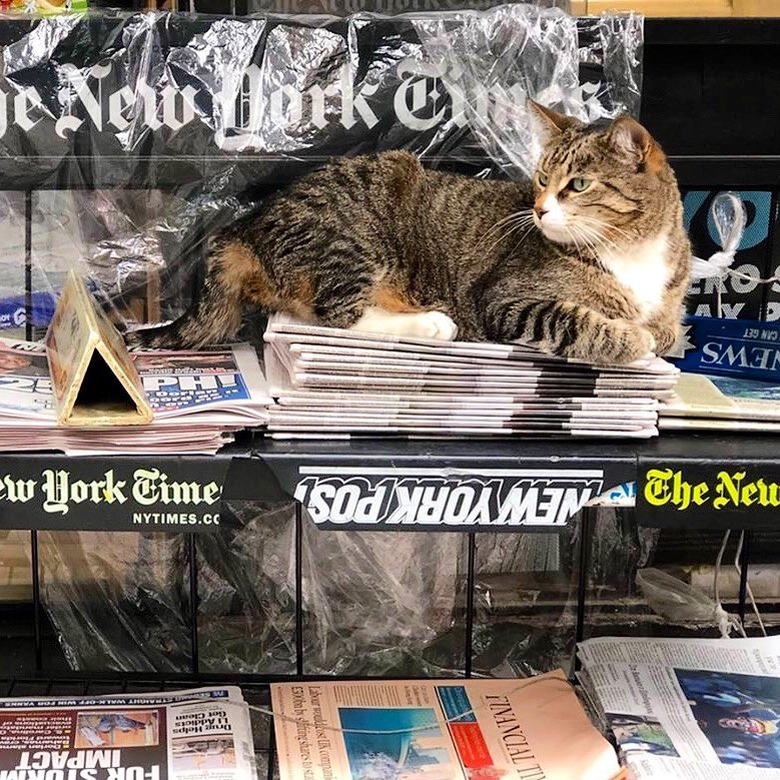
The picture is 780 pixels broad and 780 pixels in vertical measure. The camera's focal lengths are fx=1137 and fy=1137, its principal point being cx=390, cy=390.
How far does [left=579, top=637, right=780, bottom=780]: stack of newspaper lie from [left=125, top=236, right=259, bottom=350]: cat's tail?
1.97 feet

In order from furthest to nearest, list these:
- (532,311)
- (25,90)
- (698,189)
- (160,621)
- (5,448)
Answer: (160,621), (698,189), (25,90), (532,311), (5,448)

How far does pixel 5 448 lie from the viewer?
1011mm

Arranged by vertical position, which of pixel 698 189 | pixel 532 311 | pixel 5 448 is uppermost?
pixel 698 189

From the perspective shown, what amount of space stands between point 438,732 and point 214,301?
55cm

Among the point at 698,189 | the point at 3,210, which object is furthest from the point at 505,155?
the point at 3,210

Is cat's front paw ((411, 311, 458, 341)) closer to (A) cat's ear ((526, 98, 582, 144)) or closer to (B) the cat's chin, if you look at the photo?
(B) the cat's chin

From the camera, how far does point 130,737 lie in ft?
4.05

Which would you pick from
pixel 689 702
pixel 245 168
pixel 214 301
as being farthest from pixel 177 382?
pixel 689 702

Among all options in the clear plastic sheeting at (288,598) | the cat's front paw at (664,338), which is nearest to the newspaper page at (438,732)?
the clear plastic sheeting at (288,598)

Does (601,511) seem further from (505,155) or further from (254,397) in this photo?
(254,397)

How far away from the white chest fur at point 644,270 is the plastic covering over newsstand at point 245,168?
0.19 meters

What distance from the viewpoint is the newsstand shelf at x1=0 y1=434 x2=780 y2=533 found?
102cm

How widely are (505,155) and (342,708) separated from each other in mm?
683

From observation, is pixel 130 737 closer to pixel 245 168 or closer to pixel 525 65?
pixel 245 168
